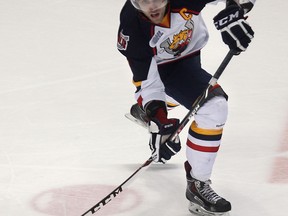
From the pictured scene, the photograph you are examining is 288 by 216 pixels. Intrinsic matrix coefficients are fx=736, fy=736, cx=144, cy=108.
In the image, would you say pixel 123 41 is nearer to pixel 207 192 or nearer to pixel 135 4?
pixel 135 4

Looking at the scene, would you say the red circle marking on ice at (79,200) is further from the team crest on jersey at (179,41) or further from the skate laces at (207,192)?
the team crest on jersey at (179,41)

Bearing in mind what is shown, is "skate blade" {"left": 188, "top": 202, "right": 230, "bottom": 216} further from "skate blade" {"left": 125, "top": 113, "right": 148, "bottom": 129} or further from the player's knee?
"skate blade" {"left": 125, "top": 113, "right": 148, "bottom": 129}

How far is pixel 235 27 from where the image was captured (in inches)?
107

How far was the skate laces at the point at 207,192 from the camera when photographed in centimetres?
284

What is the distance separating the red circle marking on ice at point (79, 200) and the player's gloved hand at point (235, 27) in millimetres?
736

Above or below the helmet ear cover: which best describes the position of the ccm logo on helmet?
below

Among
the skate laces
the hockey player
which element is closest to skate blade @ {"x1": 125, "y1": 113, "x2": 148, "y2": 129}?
the hockey player

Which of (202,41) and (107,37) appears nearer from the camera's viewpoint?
(202,41)

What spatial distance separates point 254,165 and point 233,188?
0.24 metres

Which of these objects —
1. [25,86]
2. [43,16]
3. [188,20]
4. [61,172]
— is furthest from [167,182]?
[43,16]

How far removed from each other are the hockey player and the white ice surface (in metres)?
0.18

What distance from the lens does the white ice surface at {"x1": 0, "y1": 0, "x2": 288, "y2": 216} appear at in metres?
2.96

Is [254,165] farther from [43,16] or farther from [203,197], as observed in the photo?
[43,16]

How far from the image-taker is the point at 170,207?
288 cm
